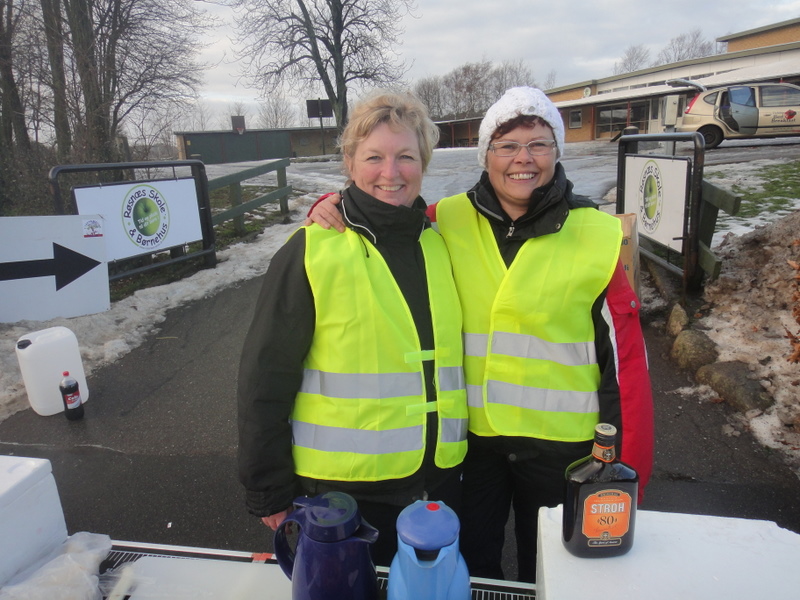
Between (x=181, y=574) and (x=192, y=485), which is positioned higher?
(x=181, y=574)

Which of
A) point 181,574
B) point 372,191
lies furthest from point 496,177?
point 181,574

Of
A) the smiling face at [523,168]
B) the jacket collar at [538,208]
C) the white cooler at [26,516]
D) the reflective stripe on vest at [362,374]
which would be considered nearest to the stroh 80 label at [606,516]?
the reflective stripe on vest at [362,374]

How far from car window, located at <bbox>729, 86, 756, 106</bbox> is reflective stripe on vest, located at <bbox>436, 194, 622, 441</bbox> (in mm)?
17573

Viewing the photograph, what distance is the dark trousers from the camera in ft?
6.23

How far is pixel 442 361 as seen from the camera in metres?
1.70

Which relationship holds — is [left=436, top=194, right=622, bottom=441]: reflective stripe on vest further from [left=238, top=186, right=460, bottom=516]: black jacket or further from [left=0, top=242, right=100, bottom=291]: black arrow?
[left=0, top=242, right=100, bottom=291]: black arrow

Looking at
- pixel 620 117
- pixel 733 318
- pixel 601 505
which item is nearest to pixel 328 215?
pixel 601 505

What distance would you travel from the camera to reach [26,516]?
141cm

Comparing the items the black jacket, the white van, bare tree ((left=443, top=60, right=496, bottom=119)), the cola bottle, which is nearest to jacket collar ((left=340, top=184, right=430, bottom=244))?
the black jacket

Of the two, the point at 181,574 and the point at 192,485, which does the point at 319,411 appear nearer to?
the point at 181,574

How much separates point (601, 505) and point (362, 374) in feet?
2.47

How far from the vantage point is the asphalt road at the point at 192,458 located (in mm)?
2898

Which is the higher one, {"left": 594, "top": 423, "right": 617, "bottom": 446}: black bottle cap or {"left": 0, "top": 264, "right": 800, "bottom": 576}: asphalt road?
{"left": 594, "top": 423, "right": 617, "bottom": 446}: black bottle cap

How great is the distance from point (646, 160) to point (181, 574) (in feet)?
18.4
